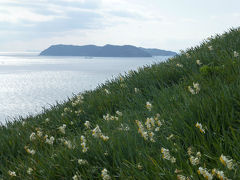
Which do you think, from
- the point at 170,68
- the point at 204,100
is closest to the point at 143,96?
the point at 170,68

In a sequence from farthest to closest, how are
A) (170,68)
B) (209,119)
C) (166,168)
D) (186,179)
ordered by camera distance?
(170,68), (209,119), (166,168), (186,179)

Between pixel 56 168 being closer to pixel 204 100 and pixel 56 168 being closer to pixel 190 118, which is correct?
pixel 190 118

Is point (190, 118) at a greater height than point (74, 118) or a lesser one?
greater

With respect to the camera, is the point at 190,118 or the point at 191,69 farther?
the point at 191,69

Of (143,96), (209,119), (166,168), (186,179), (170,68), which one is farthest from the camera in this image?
(170,68)

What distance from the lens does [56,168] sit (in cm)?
347

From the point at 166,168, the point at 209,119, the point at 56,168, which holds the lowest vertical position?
the point at 56,168

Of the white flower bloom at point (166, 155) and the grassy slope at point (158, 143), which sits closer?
the white flower bloom at point (166, 155)

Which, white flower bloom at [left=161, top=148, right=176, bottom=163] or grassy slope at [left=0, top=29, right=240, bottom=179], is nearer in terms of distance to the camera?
white flower bloom at [left=161, top=148, right=176, bottom=163]

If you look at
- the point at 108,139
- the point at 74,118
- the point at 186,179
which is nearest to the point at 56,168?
the point at 108,139

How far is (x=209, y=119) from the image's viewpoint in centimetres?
340

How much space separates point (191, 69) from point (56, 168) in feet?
14.3

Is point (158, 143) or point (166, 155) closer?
point (166, 155)

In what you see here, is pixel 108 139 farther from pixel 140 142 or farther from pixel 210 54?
pixel 210 54
